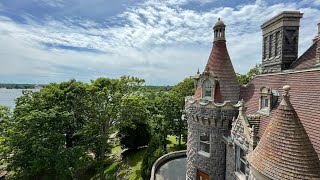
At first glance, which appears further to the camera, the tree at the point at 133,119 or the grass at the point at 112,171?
the grass at the point at 112,171

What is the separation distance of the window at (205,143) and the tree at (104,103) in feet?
44.0

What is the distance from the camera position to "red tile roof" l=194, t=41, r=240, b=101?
14.9 m

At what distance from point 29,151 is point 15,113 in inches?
196

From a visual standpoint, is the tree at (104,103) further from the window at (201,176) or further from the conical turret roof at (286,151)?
the conical turret roof at (286,151)

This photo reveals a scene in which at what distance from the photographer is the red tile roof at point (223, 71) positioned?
585 inches

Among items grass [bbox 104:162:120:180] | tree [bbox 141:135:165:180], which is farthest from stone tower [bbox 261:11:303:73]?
grass [bbox 104:162:120:180]

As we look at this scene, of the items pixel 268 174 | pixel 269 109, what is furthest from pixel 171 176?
pixel 268 174

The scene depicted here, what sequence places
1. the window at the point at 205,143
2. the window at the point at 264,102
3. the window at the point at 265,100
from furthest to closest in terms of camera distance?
the window at the point at 205,143 → the window at the point at 264,102 → the window at the point at 265,100

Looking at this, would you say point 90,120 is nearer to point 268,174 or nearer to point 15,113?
point 15,113

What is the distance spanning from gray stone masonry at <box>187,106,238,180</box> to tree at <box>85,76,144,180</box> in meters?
13.2

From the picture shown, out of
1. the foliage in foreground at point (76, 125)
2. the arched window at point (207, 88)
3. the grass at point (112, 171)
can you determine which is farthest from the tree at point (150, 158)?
the arched window at point (207, 88)

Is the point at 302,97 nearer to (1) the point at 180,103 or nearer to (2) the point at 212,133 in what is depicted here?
(2) the point at 212,133

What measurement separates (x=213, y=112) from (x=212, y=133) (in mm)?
1466

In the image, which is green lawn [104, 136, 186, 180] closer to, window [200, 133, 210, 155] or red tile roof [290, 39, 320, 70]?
window [200, 133, 210, 155]
